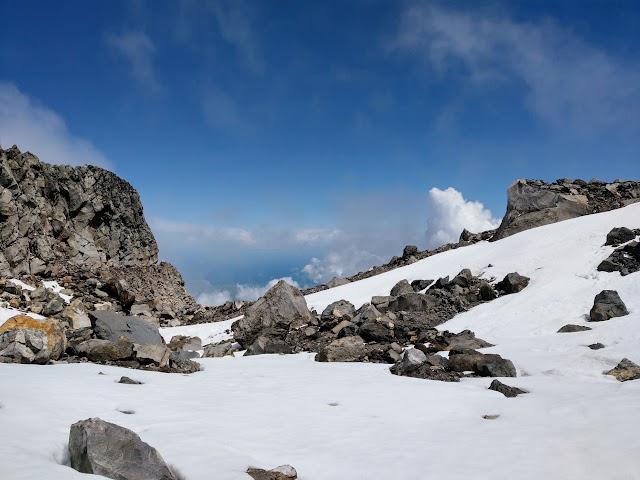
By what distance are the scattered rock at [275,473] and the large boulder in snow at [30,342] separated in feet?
31.8

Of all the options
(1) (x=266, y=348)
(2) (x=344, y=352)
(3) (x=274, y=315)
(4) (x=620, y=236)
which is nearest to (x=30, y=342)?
(1) (x=266, y=348)

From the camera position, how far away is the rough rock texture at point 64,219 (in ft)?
125

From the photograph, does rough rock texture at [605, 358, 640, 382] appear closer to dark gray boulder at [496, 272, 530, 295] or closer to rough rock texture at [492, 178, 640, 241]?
dark gray boulder at [496, 272, 530, 295]

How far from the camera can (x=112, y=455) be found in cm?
572

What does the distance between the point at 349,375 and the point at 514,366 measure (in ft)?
18.4

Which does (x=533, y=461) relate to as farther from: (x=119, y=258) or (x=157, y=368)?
(x=119, y=258)

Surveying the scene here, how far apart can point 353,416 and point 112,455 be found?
5479mm

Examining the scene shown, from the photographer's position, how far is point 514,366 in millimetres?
13414

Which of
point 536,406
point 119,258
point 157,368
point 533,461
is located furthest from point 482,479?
point 119,258

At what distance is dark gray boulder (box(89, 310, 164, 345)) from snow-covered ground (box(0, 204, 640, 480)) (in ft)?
10.9

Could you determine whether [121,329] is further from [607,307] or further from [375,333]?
[607,307]

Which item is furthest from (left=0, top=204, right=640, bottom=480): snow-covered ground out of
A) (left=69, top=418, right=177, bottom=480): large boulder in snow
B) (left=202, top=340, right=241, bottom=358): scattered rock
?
(left=202, top=340, right=241, bottom=358): scattered rock

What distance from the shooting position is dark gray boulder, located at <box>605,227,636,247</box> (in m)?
24.1

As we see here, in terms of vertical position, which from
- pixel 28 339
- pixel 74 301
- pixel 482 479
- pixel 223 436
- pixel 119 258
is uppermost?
pixel 119 258
